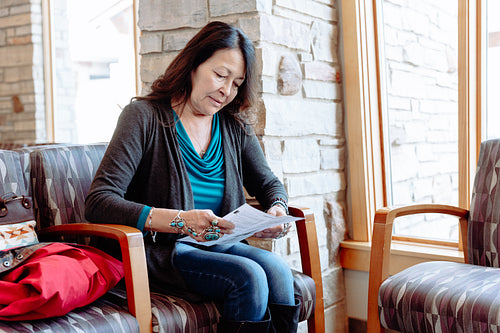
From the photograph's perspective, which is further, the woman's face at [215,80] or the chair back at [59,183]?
the chair back at [59,183]

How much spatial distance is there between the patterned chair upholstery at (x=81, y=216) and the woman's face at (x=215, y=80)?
0.46 meters

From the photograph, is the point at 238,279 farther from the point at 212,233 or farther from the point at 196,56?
the point at 196,56

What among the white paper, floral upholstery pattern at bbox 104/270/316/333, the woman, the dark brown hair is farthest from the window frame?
floral upholstery pattern at bbox 104/270/316/333

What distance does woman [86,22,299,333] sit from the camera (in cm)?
155

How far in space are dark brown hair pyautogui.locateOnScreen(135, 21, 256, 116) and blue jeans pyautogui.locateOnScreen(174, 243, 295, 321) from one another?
51 centimetres

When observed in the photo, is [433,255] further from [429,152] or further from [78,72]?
[78,72]

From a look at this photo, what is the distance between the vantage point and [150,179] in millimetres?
1709

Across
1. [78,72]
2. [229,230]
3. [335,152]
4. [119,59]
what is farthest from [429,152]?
[78,72]

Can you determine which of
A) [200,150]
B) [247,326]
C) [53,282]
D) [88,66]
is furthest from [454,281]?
[88,66]

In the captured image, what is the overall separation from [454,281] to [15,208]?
4.46ft

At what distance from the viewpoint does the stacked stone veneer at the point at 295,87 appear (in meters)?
2.20

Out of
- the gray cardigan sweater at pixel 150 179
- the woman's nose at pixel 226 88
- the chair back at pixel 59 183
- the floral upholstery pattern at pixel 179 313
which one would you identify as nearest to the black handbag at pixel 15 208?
the chair back at pixel 59 183

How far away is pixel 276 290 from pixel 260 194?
46 centimetres

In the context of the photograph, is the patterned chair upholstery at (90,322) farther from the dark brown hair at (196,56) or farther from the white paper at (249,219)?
the dark brown hair at (196,56)
